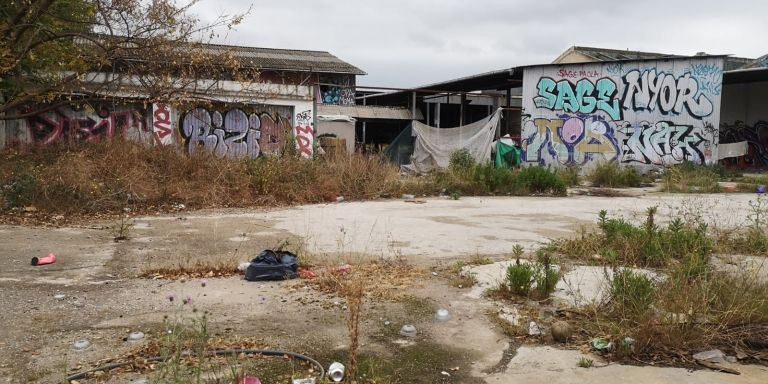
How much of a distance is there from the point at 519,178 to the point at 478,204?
2652mm

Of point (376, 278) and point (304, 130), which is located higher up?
point (304, 130)

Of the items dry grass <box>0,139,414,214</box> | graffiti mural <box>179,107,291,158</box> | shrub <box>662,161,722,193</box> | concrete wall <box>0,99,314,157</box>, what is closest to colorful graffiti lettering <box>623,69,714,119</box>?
shrub <box>662,161,722,193</box>

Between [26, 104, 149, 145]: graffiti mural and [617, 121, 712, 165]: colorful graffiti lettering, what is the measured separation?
1638 centimetres

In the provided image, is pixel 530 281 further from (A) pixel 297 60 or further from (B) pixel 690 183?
(A) pixel 297 60

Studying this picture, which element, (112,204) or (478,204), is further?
(478,204)

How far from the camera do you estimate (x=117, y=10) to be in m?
9.40

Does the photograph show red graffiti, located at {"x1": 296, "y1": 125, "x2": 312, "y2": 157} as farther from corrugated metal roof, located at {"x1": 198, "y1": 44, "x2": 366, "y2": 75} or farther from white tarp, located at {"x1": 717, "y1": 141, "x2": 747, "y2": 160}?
white tarp, located at {"x1": 717, "y1": 141, "x2": 747, "y2": 160}

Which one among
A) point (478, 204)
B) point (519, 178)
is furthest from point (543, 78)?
point (478, 204)

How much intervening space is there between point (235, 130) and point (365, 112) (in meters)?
12.3

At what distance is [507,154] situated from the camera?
20547 millimetres

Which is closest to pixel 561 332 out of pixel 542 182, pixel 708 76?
pixel 542 182

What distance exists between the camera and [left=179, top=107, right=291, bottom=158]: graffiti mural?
52.8 feet

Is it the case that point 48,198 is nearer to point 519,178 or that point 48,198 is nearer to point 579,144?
point 519,178

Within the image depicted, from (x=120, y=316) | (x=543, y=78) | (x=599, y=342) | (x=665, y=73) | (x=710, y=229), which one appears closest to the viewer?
(x=599, y=342)
